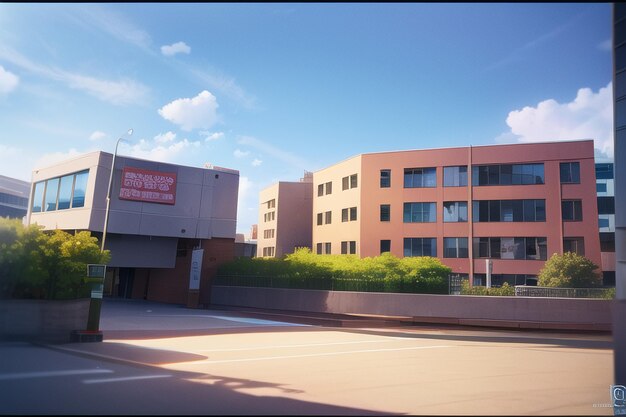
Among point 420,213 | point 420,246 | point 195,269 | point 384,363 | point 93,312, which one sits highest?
point 420,213

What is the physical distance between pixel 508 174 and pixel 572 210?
527cm

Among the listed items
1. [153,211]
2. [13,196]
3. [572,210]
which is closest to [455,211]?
[572,210]

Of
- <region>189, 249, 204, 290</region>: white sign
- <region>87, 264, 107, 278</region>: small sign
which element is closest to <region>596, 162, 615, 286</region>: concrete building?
<region>189, 249, 204, 290</region>: white sign

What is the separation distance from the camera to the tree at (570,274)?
27859 millimetres

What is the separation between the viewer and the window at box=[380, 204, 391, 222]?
40.5 m

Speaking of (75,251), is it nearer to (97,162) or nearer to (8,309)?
(8,309)

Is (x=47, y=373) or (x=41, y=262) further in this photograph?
(x=41, y=262)

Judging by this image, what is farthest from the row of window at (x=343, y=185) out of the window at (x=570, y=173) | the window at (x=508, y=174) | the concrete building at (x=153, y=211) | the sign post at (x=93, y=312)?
the sign post at (x=93, y=312)

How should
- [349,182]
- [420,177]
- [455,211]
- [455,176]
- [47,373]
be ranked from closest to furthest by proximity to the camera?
[47,373], [455,211], [455,176], [420,177], [349,182]

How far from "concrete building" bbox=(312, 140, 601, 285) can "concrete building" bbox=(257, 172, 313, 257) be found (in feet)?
49.7

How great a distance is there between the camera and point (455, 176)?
38.8 m

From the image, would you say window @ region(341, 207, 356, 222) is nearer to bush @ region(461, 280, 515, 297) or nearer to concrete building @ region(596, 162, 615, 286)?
concrete building @ region(596, 162, 615, 286)

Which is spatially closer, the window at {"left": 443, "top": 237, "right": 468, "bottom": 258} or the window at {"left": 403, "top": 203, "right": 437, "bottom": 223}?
the window at {"left": 443, "top": 237, "right": 468, "bottom": 258}

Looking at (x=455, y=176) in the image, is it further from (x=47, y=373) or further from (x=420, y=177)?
(x=47, y=373)
